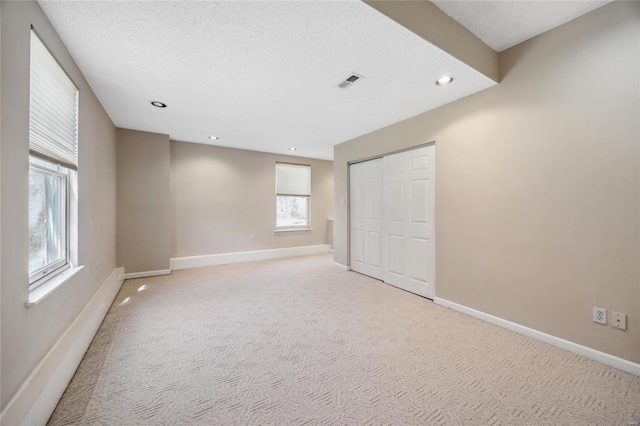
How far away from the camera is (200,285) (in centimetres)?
393

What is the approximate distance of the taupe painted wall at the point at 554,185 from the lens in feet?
6.15

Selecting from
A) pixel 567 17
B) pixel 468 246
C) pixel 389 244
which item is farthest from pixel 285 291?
pixel 567 17

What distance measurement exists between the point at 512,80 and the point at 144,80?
12.0 ft

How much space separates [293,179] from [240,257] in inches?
88.5

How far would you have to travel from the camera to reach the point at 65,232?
2230 mm

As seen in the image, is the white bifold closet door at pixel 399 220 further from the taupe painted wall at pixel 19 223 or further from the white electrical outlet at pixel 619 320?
the taupe painted wall at pixel 19 223

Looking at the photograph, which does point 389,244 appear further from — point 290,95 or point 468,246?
point 290,95

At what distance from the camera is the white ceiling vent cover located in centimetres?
247

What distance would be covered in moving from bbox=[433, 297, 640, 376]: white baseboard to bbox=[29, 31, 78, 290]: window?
3810 mm

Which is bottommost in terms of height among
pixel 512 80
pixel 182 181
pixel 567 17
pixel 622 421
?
pixel 622 421

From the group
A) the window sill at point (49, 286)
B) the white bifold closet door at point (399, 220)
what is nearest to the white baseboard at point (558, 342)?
the white bifold closet door at point (399, 220)

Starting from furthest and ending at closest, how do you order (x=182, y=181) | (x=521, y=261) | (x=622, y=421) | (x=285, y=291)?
(x=182, y=181), (x=285, y=291), (x=521, y=261), (x=622, y=421)

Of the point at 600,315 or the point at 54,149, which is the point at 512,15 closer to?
the point at 600,315

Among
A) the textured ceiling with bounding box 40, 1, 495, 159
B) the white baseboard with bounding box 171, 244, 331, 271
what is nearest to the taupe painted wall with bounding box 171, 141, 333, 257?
the white baseboard with bounding box 171, 244, 331, 271
